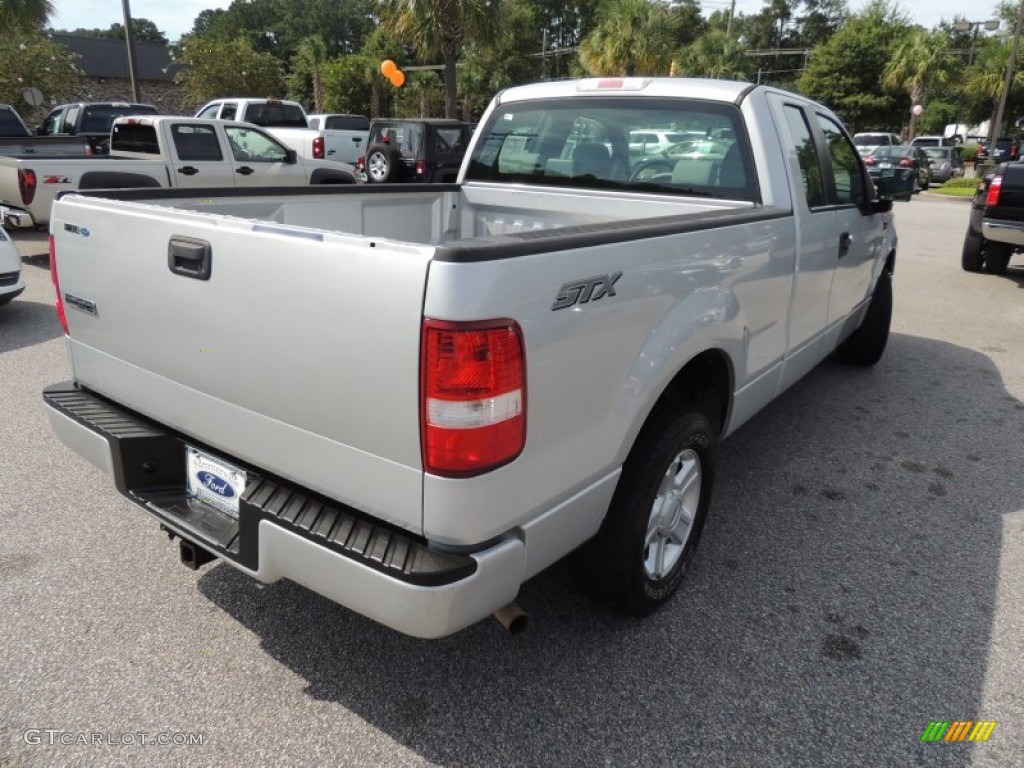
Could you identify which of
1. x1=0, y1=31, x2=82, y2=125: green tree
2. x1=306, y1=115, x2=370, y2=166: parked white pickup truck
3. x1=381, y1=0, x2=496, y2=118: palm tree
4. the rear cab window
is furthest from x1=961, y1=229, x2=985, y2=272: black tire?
x1=0, y1=31, x2=82, y2=125: green tree

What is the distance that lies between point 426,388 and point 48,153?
1212cm

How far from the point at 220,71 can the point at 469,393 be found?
36.0m

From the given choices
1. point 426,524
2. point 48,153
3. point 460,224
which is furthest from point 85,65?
point 426,524

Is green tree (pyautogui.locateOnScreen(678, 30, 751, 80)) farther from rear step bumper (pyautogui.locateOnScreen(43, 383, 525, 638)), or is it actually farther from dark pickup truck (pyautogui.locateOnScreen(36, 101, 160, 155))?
rear step bumper (pyautogui.locateOnScreen(43, 383, 525, 638))

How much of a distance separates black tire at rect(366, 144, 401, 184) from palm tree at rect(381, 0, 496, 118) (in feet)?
25.1

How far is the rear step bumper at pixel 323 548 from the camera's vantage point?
71.7 inches

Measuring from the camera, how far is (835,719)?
91.6 inches

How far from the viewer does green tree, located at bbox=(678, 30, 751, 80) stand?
134ft

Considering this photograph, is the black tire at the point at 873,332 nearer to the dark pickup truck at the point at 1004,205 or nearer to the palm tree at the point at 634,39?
the dark pickup truck at the point at 1004,205

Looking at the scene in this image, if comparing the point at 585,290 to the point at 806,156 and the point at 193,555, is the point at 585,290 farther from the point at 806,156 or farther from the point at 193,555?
the point at 806,156

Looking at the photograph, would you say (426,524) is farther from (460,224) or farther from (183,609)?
(460,224)

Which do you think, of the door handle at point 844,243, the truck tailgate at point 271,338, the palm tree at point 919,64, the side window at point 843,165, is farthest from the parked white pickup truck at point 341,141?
the palm tree at point 919,64

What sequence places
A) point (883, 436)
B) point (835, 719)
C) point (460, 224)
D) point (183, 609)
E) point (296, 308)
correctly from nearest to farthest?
point (296, 308)
point (835, 719)
point (183, 609)
point (460, 224)
point (883, 436)

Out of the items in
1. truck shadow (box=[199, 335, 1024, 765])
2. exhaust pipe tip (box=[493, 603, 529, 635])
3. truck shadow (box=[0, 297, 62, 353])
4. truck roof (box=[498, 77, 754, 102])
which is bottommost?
truck shadow (box=[199, 335, 1024, 765])
